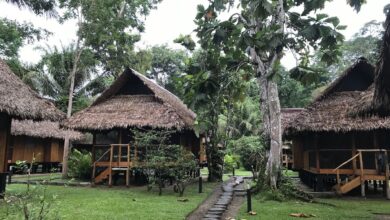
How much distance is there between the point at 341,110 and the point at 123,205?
8299 millimetres

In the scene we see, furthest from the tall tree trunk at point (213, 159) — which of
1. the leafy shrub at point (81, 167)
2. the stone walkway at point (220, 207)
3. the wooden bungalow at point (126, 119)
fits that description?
the leafy shrub at point (81, 167)

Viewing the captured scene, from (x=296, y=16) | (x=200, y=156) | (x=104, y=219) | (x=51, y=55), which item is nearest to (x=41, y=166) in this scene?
(x=51, y=55)

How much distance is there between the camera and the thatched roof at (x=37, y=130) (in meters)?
18.7

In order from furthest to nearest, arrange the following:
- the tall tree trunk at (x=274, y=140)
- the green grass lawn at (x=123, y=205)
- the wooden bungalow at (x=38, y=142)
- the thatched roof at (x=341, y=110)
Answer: the wooden bungalow at (x=38, y=142) → the thatched roof at (x=341, y=110) → the tall tree trunk at (x=274, y=140) → the green grass lawn at (x=123, y=205)

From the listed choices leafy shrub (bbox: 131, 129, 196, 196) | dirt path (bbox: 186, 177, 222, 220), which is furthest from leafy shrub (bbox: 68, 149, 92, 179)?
dirt path (bbox: 186, 177, 222, 220)

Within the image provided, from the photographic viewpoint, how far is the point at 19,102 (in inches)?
380

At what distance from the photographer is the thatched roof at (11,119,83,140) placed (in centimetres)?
1874

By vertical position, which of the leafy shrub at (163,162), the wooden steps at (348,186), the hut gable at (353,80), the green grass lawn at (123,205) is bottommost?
the green grass lawn at (123,205)

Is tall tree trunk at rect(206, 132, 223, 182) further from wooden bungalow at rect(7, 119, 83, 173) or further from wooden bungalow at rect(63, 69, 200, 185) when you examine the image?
wooden bungalow at rect(7, 119, 83, 173)

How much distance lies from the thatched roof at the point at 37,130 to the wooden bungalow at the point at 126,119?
372 centimetres

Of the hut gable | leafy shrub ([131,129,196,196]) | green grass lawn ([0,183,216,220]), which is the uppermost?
the hut gable

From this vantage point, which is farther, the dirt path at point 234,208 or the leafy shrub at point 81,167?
the leafy shrub at point 81,167

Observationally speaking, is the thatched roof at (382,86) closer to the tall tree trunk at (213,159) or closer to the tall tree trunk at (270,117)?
the tall tree trunk at (270,117)

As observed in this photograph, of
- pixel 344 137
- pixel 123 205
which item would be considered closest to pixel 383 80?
pixel 123 205
